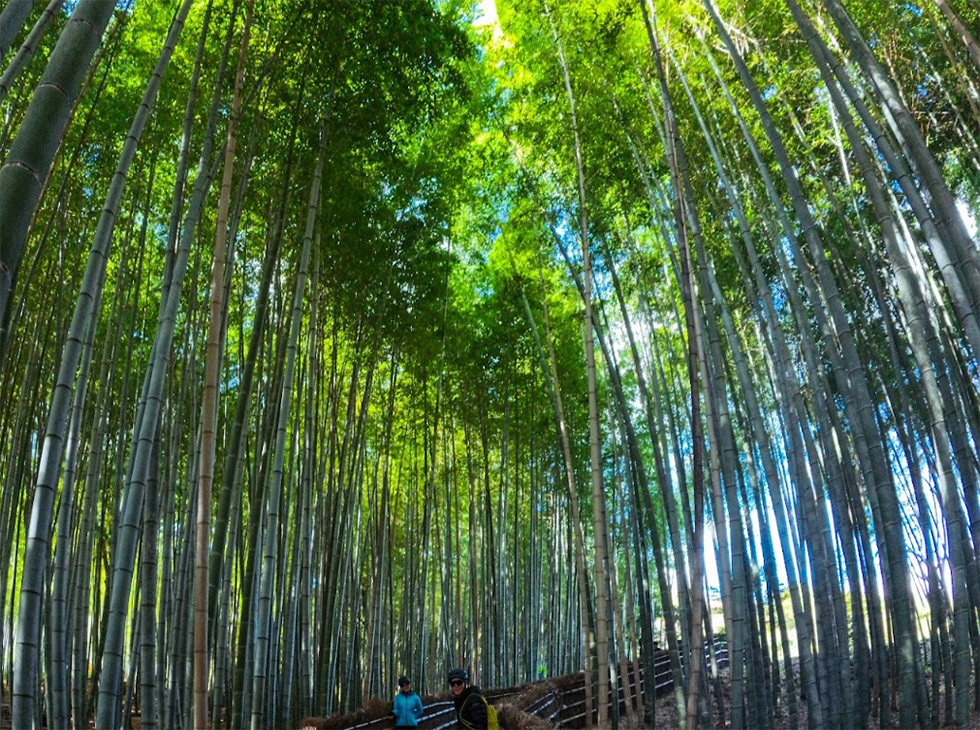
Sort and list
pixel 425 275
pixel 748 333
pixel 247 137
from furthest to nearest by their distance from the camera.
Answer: pixel 748 333
pixel 425 275
pixel 247 137

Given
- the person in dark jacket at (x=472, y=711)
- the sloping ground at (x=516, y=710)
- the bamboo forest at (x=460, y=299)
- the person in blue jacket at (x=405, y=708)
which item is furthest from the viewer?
the sloping ground at (x=516, y=710)

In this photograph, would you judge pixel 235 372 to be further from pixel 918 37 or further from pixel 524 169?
pixel 918 37

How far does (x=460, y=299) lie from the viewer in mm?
8586

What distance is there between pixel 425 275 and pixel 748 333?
3549 millimetres

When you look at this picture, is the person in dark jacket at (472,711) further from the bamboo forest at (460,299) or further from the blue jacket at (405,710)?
the blue jacket at (405,710)

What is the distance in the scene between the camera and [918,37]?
17.9 ft

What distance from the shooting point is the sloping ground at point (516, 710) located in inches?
208

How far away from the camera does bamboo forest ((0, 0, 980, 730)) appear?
3.01 m

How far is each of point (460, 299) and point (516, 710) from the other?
14.0 feet

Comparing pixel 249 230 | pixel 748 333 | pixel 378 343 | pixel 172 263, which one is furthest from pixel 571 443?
pixel 172 263

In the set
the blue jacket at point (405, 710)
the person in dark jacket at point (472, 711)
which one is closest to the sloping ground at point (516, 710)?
the blue jacket at point (405, 710)

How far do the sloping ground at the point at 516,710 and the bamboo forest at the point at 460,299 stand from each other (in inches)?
15.3

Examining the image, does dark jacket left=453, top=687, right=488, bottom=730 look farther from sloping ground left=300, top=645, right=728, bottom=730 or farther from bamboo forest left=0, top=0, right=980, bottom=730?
sloping ground left=300, top=645, right=728, bottom=730

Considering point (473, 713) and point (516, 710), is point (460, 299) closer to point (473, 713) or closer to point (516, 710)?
point (516, 710)
